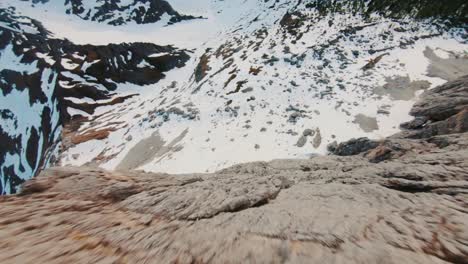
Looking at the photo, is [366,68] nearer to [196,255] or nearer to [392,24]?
[392,24]

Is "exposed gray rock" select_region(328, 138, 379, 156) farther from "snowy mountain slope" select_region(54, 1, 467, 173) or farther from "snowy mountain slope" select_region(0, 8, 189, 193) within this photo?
"snowy mountain slope" select_region(0, 8, 189, 193)

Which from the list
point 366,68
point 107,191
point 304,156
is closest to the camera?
point 107,191

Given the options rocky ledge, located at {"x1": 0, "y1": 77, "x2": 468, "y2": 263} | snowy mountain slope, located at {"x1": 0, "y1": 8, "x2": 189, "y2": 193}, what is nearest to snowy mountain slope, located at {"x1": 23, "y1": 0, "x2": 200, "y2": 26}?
snowy mountain slope, located at {"x1": 0, "y1": 8, "x2": 189, "y2": 193}

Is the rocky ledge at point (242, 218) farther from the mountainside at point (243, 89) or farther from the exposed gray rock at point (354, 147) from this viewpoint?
the mountainside at point (243, 89)

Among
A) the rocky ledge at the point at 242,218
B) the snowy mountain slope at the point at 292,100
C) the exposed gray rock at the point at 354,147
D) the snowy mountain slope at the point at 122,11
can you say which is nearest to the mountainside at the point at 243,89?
the snowy mountain slope at the point at 292,100

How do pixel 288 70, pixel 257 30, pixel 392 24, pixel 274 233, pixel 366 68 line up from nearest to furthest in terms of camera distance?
pixel 274 233 → pixel 366 68 → pixel 288 70 → pixel 392 24 → pixel 257 30

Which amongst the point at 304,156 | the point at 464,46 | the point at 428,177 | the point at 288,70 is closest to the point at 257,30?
the point at 288,70

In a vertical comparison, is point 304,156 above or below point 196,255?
below
